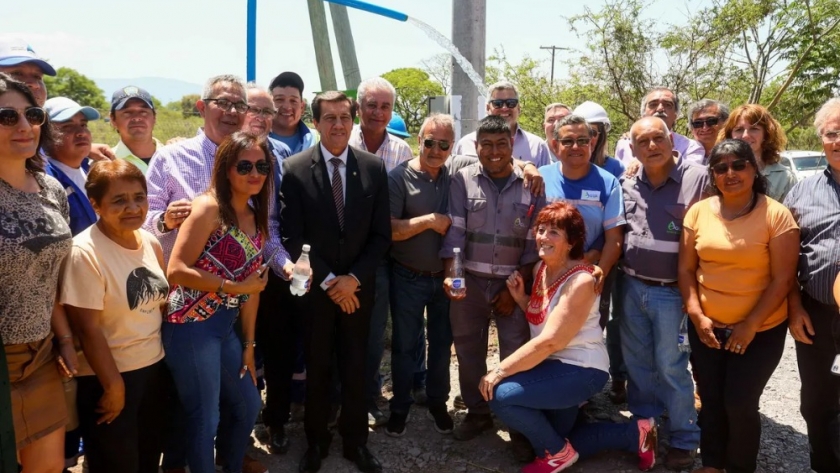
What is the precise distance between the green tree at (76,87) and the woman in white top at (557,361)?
51507 millimetres

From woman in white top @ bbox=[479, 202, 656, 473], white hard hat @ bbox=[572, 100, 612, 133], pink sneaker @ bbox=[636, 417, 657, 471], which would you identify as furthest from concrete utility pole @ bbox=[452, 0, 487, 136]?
pink sneaker @ bbox=[636, 417, 657, 471]

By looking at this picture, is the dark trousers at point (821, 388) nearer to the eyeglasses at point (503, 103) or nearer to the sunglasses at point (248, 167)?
the eyeglasses at point (503, 103)

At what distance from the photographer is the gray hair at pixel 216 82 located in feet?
13.3

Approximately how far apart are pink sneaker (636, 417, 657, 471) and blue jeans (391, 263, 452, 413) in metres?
1.43

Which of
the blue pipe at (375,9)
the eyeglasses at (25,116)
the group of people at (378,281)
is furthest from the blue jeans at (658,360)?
the blue pipe at (375,9)

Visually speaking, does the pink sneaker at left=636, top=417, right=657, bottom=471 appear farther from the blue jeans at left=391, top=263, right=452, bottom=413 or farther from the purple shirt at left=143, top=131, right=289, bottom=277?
the purple shirt at left=143, top=131, right=289, bottom=277

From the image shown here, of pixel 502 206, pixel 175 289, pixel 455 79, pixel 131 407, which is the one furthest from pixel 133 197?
pixel 455 79

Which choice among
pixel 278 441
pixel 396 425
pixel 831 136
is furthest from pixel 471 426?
pixel 831 136

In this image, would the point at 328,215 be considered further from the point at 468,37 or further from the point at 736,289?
the point at 468,37

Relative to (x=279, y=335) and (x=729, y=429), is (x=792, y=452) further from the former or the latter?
(x=279, y=335)

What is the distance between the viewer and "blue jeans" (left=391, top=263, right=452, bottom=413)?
461 centimetres

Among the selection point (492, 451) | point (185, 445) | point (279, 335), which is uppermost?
point (279, 335)

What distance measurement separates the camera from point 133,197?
3.12 meters

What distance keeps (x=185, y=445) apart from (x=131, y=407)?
26.0 inches
